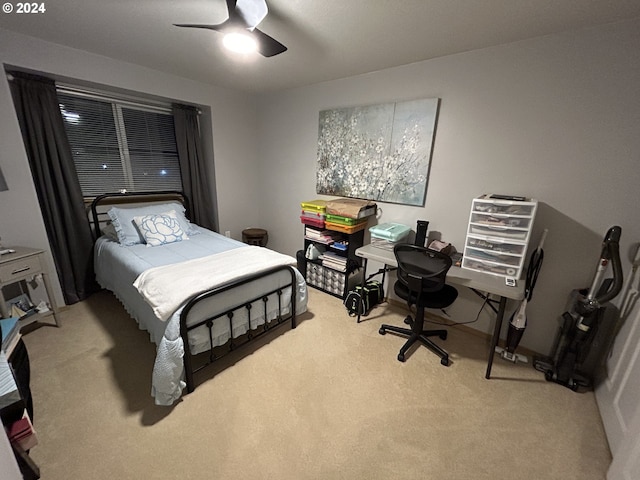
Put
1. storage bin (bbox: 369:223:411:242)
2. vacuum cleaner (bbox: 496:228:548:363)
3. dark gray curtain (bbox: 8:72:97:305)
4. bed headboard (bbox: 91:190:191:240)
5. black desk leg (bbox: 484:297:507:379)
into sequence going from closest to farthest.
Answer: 1. black desk leg (bbox: 484:297:507:379)
2. vacuum cleaner (bbox: 496:228:548:363)
3. dark gray curtain (bbox: 8:72:97:305)
4. storage bin (bbox: 369:223:411:242)
5. bed headboard (bbox: 91:190:191:240)

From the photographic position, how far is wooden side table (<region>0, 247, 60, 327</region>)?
1900mm

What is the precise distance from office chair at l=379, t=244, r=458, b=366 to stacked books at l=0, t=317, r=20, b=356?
2.25m

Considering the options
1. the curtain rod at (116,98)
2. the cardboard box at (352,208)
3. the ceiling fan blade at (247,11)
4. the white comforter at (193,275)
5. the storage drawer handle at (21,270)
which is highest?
the ceiling fan blade at (247,11)

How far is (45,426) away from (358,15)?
3000 mm

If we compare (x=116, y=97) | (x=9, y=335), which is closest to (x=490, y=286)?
(x=9, y=335)

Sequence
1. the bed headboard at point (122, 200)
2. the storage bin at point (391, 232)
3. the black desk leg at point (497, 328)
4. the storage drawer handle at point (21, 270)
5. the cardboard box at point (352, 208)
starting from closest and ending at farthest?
the black desk leg at point (497, 328), the storage drawer handle at point (21, 270), the storage bin at point (391, 232), the cardboard box at point (352, 208), the bed headboard at point (122, 200)

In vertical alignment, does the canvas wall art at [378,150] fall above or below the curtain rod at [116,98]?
below

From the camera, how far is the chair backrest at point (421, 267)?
177 centimetres

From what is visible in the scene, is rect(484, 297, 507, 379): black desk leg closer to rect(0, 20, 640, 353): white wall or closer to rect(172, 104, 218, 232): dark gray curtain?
rect(0, 20, 640, 353): white wall

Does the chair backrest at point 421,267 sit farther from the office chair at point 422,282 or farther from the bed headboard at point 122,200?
the bed headboard at point 122,200

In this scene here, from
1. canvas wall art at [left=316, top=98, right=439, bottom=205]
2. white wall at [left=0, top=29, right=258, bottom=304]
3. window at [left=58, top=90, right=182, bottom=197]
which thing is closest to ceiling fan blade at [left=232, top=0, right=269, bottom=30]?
canvas wall art at [left=316, top=98, right=439, bottom=205]

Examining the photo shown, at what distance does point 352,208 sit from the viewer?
2561 millimetres

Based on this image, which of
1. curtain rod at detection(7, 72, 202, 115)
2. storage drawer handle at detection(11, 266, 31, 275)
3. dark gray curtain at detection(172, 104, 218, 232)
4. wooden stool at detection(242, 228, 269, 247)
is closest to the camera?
storage drawer handle at detection(11, 266, 31, 275)

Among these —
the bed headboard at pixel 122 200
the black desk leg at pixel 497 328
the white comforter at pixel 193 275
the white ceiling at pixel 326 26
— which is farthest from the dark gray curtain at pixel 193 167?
the black desk leg at pixel 497 328
